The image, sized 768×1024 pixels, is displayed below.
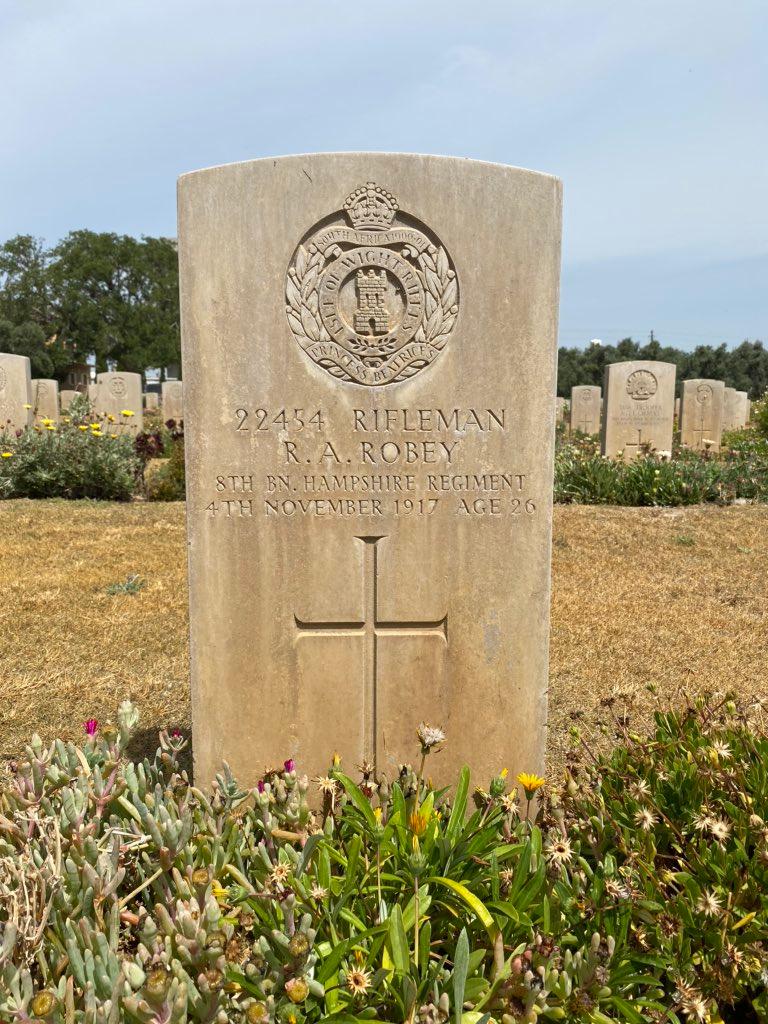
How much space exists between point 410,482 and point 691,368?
45.5 metres

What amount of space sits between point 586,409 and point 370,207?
19.9 m

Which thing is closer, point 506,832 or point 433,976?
point 433,976

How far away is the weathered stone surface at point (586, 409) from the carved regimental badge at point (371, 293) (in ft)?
63.9

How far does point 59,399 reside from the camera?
973 inches

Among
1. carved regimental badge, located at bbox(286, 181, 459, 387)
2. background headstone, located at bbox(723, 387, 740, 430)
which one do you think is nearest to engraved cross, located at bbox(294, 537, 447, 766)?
carved regimental badge, located at bbox(286, 181, 459, 387)

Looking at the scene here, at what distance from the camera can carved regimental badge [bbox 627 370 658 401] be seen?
14930 mm

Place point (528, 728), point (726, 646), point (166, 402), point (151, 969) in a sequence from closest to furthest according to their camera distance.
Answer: point (151, 969), point (528, 728), point (726, 646), point (166, 402)

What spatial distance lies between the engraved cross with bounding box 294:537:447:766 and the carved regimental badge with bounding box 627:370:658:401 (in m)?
13.0

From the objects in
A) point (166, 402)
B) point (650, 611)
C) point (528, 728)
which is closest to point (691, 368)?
point (166, 402)

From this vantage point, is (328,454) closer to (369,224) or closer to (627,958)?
(369,224)

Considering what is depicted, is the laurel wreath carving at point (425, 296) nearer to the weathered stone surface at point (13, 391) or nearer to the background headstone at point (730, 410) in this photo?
the weathered stone surface at point (13, 391)

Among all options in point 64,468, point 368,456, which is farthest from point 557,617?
point 64,468

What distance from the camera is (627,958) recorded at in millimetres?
2043

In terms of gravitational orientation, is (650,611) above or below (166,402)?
below
